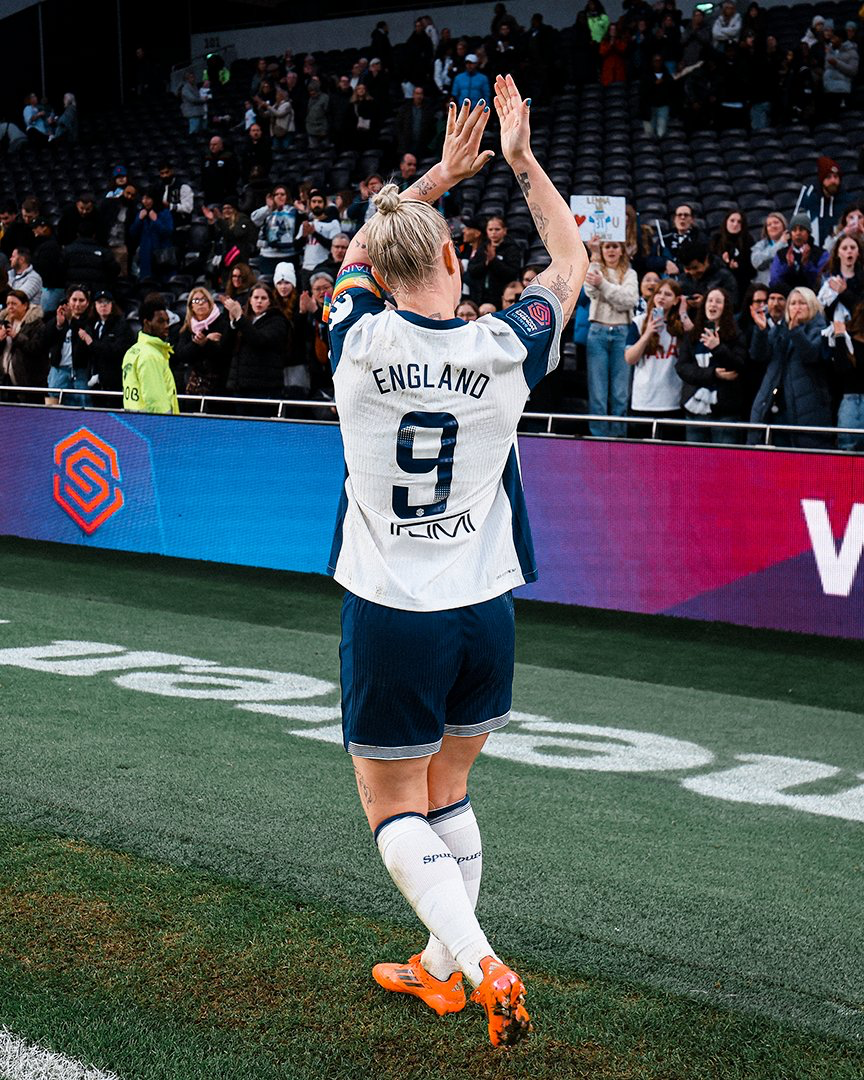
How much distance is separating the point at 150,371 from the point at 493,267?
118 inches

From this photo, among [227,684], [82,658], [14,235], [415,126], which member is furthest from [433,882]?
[14,235]

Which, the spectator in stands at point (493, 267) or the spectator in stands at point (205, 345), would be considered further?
the spectator in stands at point (205, 345)

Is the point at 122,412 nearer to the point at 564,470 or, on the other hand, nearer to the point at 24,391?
the point at 24,391

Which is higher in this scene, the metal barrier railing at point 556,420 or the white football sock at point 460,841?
the metal barrier railing at point 556,420

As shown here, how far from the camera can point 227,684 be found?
686 cm

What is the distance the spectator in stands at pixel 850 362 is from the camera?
27.1 feet

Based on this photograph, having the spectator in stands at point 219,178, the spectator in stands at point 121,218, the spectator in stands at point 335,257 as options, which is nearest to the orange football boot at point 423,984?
the spectator in stands at point 335,257

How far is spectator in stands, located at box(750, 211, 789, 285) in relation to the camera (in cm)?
1032

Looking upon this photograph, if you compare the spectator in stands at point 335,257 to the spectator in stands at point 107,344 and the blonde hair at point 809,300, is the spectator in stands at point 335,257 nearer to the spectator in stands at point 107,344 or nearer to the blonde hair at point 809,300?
the spectator in stands at point 107,344

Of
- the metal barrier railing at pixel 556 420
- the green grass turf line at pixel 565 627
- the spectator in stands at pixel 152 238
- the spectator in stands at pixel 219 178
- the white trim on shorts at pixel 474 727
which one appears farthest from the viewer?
the spectator in stands at pixel 219 178

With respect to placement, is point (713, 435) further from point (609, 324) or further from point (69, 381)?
point (69, 381)

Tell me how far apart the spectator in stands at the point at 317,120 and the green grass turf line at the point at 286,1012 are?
54.8 feet

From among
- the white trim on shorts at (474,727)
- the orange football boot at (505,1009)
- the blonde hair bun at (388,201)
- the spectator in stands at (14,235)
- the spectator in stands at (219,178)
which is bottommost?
the orange football boot at (505,1009)

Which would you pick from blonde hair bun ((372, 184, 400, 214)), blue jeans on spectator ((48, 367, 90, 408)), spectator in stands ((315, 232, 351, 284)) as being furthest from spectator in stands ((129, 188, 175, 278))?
blonde hair bun ((372, 184, 400, 214))
